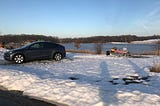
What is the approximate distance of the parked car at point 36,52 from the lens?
2145 centimetres

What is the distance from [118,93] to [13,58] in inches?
521

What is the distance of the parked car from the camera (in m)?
21.5

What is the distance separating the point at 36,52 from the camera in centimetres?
2233

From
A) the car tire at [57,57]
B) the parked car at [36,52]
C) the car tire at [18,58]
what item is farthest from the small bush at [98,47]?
the car tire at [18,58]

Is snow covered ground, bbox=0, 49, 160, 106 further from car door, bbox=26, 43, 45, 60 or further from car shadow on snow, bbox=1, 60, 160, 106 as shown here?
car door, bbox=26, 43, 45, 60

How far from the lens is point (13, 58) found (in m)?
21.4

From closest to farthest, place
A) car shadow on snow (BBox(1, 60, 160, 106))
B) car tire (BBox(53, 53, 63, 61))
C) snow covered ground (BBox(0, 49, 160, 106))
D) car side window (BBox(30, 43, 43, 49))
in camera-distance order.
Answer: snow covered ground (BBox(0, 49, 160, 106)) → car shadow on snow (BBox(1, 60, 160, 106)) → car side window (BBox(30, 43, 43, 49)) → car tire (BBox(53, 53, 63, 61))

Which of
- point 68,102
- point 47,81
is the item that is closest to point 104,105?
point 68,102

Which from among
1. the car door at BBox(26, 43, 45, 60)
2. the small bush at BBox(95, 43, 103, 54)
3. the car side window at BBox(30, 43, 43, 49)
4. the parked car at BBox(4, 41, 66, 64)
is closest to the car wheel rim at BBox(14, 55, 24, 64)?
the parked car at BBox(4, 41, 66, 64)

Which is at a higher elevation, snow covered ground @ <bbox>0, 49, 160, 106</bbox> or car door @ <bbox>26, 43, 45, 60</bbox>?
car door @ <bbox>26, 43, 45, 60</bbox>

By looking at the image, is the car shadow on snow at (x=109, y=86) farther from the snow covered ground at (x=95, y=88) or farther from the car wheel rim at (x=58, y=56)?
the car wheel rim at (x=58, y=56)

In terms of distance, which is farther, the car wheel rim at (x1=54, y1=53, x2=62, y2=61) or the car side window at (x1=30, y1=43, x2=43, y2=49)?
the car wheel rim at (x1=54, y1=53, x2=62, y2=61)

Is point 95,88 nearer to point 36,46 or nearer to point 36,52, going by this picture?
point 36,52

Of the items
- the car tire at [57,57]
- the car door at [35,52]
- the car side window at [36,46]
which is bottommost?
the car tire at [57,57]
